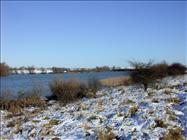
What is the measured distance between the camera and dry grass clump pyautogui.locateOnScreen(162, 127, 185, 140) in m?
7.82

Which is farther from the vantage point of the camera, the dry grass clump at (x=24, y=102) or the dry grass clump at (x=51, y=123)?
the dry grass clump at (x=24, y=102)

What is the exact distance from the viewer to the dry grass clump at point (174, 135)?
7818mm

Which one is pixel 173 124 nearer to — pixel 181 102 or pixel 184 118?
pixel 184 118

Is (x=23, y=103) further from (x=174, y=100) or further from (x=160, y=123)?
(x=160, y=123)

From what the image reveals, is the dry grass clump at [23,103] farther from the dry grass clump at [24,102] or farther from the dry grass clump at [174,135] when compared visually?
the dry grass clump at [174,135]

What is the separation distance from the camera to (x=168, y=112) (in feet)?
30.8

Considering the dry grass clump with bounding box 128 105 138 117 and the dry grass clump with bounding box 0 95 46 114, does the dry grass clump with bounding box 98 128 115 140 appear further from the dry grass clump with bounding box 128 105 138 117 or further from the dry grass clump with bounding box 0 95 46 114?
the dry grass clump with bounding box 0 95 46 114

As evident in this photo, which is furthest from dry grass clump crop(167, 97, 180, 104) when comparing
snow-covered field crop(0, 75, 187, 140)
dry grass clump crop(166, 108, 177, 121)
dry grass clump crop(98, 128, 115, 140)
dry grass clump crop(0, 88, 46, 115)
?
dry grass clump crop(0, 88, 46, 115)

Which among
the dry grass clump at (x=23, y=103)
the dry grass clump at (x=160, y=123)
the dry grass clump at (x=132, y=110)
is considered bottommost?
the dry grass clump at (x=23, y=103)

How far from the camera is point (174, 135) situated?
7.96 metres

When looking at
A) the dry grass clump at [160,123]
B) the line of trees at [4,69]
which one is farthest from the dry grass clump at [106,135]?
the line of trees at [4,69]

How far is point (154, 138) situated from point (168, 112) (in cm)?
167

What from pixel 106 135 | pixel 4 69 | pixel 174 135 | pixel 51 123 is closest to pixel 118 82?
pixel 51 123

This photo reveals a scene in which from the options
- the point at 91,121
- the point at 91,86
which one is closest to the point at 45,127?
the point at 91,121
